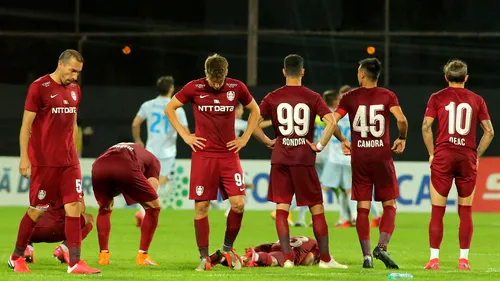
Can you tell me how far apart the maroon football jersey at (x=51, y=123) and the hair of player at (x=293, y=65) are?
221 centimetres

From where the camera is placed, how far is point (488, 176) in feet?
72.9

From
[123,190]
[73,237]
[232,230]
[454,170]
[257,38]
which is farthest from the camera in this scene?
[257,38]

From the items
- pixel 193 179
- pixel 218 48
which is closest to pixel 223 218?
pixel 193 179

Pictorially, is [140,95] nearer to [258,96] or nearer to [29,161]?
[258,96]

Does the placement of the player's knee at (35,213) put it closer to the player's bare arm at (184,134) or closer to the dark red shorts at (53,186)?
the dark red shorts at (53,186)

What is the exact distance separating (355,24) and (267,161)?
9480 mm

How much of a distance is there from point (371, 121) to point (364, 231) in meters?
1.10

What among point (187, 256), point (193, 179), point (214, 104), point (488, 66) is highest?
point (488, 66)

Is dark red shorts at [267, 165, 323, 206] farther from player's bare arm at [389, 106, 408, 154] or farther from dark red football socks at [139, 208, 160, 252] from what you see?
dark red football socks at [139, 208, 160, 252]

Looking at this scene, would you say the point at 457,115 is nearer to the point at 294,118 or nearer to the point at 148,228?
the point at 294,118

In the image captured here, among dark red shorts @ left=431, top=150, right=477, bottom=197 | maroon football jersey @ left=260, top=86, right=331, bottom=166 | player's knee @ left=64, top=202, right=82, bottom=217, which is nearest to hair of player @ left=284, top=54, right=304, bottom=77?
maroon football jersey @ left=260, top=86, right=331, bottom=166

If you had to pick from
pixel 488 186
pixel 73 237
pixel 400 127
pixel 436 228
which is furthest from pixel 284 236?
pixel 488 186

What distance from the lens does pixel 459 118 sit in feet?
39.6

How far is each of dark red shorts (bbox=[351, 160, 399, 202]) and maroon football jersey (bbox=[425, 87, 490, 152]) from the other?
1.93 ft
